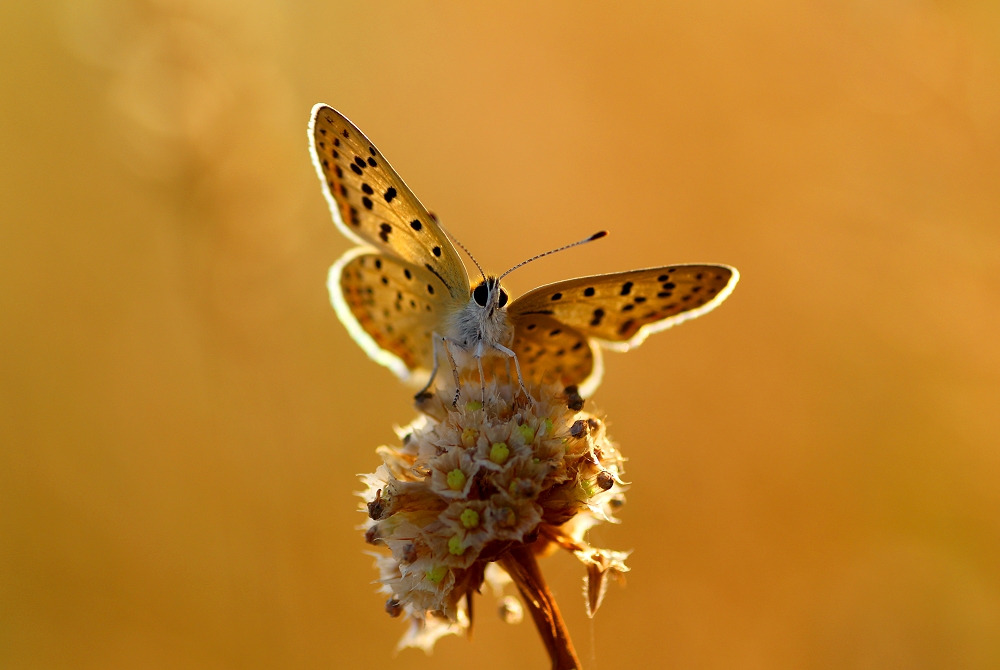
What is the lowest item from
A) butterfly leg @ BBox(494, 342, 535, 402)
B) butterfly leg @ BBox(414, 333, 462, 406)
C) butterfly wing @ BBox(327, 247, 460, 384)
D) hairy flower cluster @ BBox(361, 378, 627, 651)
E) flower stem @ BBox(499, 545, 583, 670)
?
flower stem @ BBox(499, 545, 583, 670)

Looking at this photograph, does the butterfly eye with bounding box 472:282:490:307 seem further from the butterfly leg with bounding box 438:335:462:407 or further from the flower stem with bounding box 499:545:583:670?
the flower stem with bounding box 499:545:583:670

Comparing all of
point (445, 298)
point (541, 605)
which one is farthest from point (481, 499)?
point (445, 298)

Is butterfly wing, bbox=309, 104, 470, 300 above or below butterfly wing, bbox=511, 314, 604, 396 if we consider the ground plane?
above

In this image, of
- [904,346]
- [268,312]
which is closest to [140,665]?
[268,312]

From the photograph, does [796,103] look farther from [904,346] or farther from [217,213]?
[217,213]

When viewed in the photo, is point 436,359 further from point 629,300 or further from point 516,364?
point 629,300

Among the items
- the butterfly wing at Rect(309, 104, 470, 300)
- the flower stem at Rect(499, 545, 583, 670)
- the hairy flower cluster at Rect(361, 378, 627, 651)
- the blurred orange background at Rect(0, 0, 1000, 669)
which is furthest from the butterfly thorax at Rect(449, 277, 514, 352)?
the blurred orange background at Rect(0, 0, 1000, 669)

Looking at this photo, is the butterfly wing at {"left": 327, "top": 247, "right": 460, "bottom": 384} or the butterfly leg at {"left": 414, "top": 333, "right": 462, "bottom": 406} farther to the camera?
the butterfly wing at {"left": 327, "top": 247, "right": 460, "bottom": 384}
